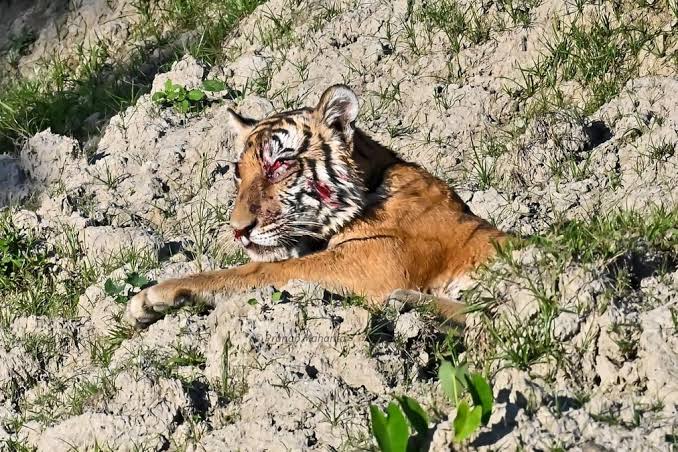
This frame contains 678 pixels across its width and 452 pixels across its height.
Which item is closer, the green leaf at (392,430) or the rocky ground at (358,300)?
the green leaf at (392,430)

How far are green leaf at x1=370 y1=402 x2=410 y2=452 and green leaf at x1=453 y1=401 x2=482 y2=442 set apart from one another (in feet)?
0.54

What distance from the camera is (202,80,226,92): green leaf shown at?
23.9ft

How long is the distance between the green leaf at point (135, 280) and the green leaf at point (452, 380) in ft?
6.17

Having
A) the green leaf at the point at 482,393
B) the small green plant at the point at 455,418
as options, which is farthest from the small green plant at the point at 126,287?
the green leaf at the point at 482,393

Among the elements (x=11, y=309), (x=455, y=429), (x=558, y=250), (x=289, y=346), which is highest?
(x=558, y=250)

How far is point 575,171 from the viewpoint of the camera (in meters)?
6.25

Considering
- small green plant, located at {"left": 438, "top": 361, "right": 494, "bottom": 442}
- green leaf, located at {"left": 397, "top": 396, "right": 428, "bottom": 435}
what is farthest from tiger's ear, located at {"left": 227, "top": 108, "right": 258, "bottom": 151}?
green leaf, located at {"left": 397, "top": 396, "right": 428, "bottom": 435}

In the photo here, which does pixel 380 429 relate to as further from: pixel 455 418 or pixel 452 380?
pixel 452 380

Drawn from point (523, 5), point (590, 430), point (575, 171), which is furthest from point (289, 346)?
point (523, 5)

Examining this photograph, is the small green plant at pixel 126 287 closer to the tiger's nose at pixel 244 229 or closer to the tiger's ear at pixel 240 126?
the tiger's nose at pixel 244 229

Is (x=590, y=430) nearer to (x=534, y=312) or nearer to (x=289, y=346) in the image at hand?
(x=534, y=312)

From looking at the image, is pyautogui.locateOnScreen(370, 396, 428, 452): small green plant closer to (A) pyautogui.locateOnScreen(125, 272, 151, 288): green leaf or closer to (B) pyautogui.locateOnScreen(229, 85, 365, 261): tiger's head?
(B) pyautogui.locateOnScreen(229, 85, 365, 261): tiger's head

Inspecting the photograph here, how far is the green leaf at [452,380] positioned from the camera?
415 centimetres

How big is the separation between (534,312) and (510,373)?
26 centimetres
